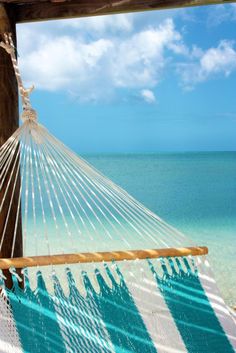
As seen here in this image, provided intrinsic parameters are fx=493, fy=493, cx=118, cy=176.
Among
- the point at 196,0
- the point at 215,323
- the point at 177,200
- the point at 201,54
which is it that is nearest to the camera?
the point at 215,323

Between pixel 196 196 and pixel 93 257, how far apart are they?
11.0 metres

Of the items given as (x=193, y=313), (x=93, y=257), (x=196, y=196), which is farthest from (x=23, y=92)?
(x=196, y=196)

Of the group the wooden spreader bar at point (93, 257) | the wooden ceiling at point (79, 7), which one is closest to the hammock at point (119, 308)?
the wooden spreader bar at point (93, 257)

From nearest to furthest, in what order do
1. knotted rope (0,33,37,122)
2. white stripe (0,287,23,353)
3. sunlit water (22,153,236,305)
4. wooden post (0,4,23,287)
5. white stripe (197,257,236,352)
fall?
white stripe (0,287,23,353), white stripe (197,257,236,352), knotted rope (0,33,37,122), wooden post (0,4,23,287), sunlit water (22,153,236,305)

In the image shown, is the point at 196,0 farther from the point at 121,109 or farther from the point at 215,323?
the point at 121,109

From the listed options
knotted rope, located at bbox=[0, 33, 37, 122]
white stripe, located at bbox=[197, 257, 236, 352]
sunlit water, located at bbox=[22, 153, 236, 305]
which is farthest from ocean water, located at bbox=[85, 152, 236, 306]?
knotted rope, located at bbox=[0, 33, 37, 122]

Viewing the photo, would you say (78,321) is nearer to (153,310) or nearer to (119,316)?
(119,316)

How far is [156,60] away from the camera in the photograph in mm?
20781

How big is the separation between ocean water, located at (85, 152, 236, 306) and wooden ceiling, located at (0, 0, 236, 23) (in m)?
2.49

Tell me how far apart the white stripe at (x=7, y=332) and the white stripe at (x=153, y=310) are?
343 millimetres

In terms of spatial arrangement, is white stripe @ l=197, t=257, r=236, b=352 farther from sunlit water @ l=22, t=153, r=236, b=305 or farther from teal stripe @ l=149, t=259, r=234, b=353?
sunlit water @ l=22, t=153, r=236, b=305

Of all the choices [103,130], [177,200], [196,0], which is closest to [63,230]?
[177,200]

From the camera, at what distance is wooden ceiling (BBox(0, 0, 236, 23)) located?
2053 millimetres

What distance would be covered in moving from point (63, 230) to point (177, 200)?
4736 millimetres
